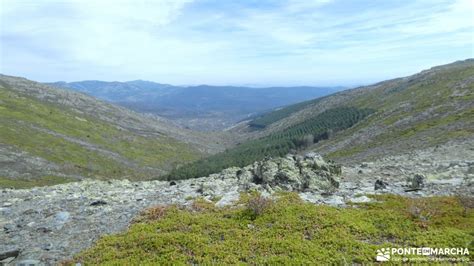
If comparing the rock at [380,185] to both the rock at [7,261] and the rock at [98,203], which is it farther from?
the rock at [7,261]

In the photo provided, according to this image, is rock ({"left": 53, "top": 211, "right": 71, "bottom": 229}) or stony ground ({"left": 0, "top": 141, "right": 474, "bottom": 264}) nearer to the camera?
stony ground ({"left": 0, "top": 141, "right": 474, "bottom": 264})

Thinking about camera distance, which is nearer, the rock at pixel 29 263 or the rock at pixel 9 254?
the rock at pixel 29 263

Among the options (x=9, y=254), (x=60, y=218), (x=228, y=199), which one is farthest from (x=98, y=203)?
(x=228, y=199)

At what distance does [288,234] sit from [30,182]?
110 m

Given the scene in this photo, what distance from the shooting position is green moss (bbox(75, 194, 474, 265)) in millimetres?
17250

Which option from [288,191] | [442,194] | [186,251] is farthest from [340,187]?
[186,251]

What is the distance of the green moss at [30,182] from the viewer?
95.8 metres

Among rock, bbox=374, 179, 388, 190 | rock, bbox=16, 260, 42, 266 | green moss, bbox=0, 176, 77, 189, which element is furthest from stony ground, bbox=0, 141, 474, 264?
green moss, bbox=0, 176, 77, 189

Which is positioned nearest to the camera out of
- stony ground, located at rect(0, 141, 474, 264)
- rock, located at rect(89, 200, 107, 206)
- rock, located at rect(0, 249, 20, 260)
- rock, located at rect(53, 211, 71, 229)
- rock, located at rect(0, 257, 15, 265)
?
rock, located at rect(0, 257, 15, 265)

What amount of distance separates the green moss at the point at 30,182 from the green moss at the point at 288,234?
8849 cm

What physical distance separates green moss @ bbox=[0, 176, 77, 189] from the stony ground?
69927 millimetres

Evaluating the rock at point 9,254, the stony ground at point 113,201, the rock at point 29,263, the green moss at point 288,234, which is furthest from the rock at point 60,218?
the green moss at point 288,234

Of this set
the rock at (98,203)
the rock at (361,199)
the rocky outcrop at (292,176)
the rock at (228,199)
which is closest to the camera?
the rock at (361,199)

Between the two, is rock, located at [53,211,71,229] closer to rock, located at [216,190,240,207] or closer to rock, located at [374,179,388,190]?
rock, located at [216,190,240,207]
